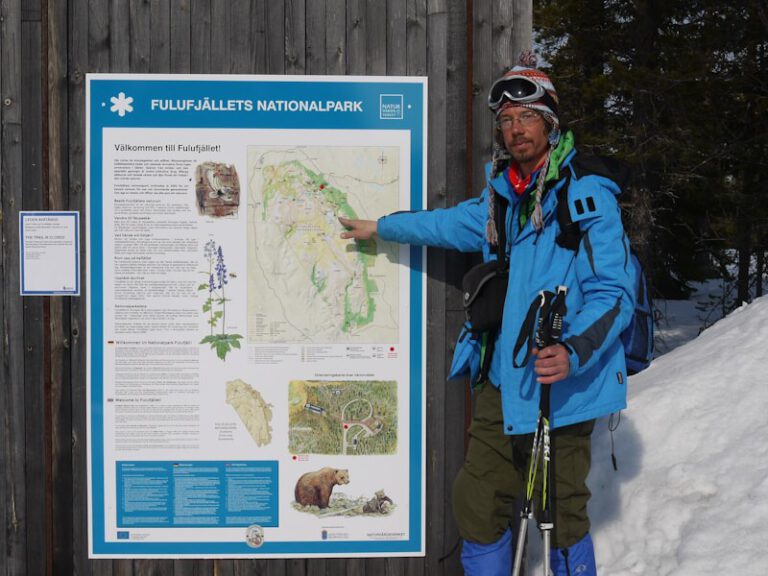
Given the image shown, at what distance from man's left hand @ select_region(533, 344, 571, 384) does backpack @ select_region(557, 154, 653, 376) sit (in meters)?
0.43

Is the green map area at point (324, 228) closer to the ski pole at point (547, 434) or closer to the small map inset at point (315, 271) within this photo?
the small map inset at point (315, 271)

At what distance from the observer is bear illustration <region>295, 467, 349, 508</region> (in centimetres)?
393

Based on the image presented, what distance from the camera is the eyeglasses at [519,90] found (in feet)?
10.2

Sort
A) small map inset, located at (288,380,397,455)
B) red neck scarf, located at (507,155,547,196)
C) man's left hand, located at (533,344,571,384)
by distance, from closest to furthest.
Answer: man's left hand, located at (533,344,571,384) → red neck scarf, located at (507,155,547,196) → small map inset, located at (288,380,397,455)

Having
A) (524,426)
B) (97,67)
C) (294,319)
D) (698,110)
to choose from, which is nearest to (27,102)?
(97,67)

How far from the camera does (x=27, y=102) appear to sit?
12.7ft

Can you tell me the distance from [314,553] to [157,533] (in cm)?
80

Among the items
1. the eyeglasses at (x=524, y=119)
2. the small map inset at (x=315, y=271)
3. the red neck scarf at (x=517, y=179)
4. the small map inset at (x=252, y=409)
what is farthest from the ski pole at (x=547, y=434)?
the small map inset at (x=252, y=409)

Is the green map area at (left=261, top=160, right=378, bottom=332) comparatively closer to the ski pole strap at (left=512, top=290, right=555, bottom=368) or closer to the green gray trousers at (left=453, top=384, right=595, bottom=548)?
the green gray trousers at (left=453, top=384, right=595, bottom=548)

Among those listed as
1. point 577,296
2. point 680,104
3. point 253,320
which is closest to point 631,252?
point 577,296

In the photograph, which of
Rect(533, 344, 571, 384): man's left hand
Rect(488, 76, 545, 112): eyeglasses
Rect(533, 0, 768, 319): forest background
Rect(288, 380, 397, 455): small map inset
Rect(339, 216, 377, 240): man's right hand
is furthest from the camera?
Rect(533, 0, 768, 319): forest background

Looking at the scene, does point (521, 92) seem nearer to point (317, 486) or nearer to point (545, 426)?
point (545, 426)

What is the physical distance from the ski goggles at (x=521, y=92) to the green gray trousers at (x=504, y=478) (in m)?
1.22

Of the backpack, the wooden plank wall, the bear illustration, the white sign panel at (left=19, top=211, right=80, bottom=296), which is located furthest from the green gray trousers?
the white sign panel at (left=19, top=211, right=80, bottom=296)
